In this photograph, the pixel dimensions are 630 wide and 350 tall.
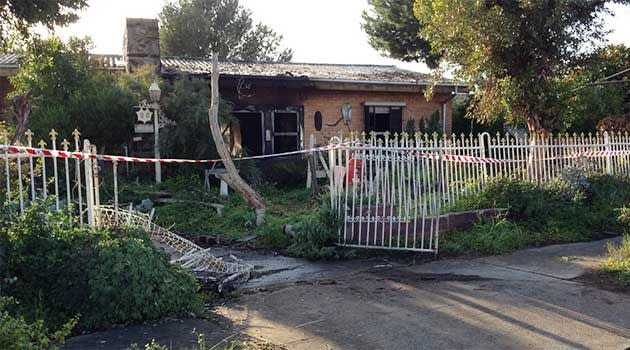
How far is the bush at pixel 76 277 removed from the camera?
4734 mm

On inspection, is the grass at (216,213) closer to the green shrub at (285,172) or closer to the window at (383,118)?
the green shrub at (285,172)

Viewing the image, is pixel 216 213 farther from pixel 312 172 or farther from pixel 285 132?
pixel 285 132

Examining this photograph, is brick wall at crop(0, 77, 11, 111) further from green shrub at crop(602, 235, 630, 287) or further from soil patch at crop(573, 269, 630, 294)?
green shrub at crop(602, 235, 630, 287)

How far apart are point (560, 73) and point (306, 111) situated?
721cm

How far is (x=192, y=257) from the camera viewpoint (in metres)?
6.48

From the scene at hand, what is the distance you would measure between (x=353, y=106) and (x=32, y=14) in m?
8.86

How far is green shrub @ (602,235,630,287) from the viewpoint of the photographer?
620 cm

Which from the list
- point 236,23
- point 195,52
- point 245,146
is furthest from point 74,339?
point 236,23

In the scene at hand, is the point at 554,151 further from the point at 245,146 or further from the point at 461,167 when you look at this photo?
the point at 245,146

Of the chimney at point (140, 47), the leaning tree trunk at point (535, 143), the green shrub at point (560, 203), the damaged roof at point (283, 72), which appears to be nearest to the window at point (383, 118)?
the damaged roof at point (283, 72)

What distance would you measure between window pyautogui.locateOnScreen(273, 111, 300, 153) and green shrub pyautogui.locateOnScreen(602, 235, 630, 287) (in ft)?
34.4

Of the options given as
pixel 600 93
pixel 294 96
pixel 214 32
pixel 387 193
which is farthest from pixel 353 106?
pixel 214 32

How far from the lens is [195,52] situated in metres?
35.0

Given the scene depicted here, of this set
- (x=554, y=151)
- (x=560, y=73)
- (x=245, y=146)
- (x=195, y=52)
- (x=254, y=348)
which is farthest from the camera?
(x=195, y=52)
